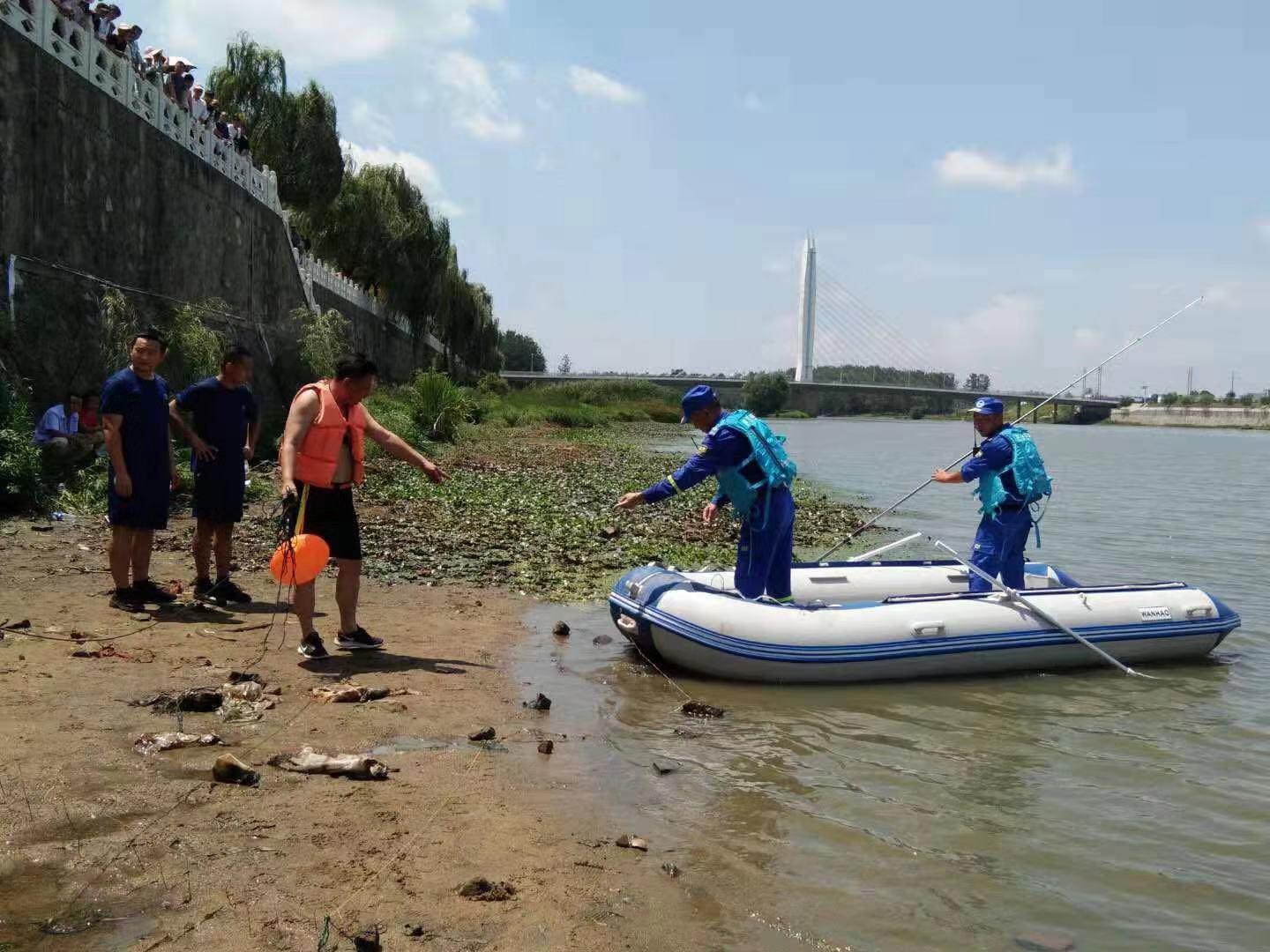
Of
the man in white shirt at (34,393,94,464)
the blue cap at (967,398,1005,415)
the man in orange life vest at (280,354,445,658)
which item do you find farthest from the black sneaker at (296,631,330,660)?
the man in white shirt at (34,393,94,464)

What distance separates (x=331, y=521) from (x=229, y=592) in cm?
164

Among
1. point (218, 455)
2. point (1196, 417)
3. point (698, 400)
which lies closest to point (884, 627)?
point (698, 400)

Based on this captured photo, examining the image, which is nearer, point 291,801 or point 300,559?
point 291,801

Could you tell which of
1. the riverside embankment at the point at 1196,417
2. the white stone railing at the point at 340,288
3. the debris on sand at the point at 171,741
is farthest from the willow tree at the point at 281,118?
the riverside embankment at the point at 1196,417

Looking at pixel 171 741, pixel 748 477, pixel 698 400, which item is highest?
pixel 698 400

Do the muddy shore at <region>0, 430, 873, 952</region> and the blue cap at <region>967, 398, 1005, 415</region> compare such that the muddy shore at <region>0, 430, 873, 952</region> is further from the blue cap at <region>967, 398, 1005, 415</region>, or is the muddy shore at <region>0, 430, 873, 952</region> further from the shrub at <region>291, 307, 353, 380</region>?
the shrub at <region>291, 307, 353, 380</region>

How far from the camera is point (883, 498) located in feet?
68.6

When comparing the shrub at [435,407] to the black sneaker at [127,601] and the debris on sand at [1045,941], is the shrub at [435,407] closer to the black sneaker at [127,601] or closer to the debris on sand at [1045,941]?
the black sneaker at [127,601]

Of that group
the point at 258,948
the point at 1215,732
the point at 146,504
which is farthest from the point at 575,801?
the point at 1215,732

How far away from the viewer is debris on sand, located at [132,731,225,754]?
14.0 feet

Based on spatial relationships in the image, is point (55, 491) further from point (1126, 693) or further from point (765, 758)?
point (1126, 693)

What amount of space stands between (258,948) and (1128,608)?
651cm

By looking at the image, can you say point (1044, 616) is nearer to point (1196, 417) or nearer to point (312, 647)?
point (312, 647)

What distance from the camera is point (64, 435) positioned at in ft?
34.1
